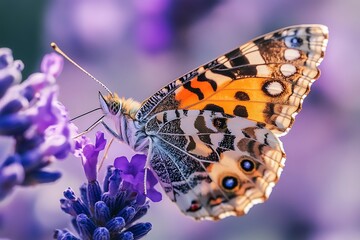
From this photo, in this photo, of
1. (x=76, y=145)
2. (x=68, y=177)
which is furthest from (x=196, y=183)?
(x=68, y=177)

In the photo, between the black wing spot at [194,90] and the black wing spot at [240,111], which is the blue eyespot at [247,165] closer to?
the black wing spot at [240,111]

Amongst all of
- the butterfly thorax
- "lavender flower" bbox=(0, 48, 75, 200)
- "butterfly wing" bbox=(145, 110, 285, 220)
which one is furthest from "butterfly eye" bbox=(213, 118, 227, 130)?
"lavender flower" bbox=(0, 48, 75, 200)

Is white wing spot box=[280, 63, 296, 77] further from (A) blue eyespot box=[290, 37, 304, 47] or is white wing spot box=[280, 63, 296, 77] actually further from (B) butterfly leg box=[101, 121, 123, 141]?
(B) butterfly leg box=[101, 121, 123, 141]

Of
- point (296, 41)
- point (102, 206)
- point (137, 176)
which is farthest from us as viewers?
point (296, 41)

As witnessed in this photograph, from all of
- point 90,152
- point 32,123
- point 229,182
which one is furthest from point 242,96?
point 32,123

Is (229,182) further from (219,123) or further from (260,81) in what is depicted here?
(260,81)

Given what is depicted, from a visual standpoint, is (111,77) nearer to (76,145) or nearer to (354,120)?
(354,120)

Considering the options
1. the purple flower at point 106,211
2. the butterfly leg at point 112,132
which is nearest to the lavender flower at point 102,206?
the purple flower at point 106,211
